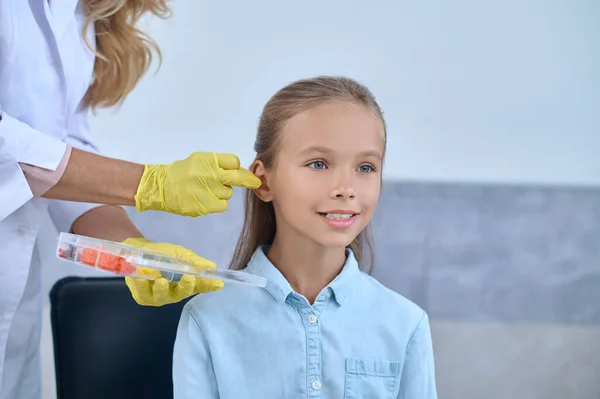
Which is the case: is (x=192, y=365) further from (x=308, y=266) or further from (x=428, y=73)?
(x=428, y=73)

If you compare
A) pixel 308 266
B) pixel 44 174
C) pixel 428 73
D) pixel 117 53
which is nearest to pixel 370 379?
pixel 308 266

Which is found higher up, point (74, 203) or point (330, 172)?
point (330, 172)

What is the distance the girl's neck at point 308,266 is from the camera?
1.29 meters

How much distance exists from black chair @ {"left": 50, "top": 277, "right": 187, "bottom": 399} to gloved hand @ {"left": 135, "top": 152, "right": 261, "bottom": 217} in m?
0.26

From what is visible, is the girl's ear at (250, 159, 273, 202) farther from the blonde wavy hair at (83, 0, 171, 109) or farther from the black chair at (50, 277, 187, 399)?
the blonde wavy hair at (83, 0, 171, 109)

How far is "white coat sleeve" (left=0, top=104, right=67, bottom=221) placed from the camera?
1185mm

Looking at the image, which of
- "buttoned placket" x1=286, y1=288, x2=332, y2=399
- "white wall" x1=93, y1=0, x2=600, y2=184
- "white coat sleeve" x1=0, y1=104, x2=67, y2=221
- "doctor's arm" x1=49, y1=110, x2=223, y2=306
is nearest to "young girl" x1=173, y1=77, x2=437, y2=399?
"buttoned placket" x1=286, y1=288, x2=332, y2=399

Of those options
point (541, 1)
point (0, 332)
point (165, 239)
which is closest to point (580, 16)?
point (541, 1)

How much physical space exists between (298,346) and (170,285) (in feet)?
0.83

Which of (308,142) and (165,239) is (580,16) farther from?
(165,239)

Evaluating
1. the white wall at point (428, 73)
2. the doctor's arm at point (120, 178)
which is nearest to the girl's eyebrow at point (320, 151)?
the doctor's arm at point (120, 178)

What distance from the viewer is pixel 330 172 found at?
1.21 m

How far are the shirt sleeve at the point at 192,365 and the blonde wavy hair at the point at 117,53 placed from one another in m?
0.61

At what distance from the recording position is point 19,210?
1336 millimetres
